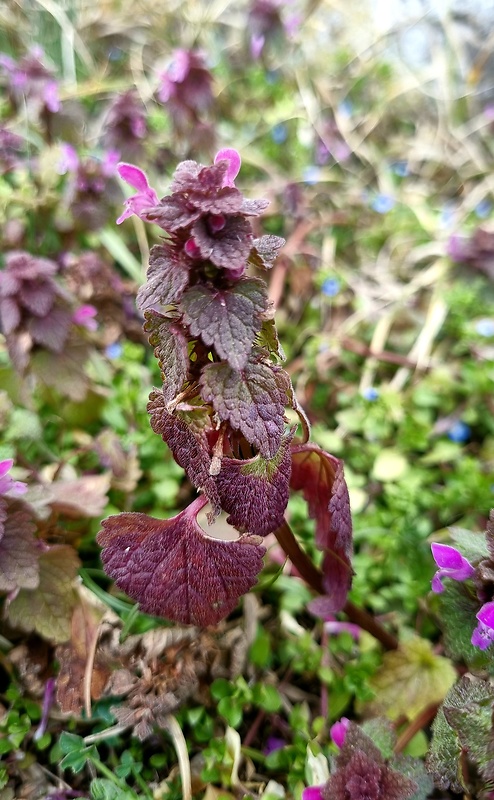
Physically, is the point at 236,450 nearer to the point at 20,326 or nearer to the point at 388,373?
the point at 20,326

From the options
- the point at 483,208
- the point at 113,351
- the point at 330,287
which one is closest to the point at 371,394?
the point at 330,287

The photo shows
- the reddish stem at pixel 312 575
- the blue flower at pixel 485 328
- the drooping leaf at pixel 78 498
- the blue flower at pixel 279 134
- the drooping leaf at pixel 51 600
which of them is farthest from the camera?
the blue flower at pixel 279 134

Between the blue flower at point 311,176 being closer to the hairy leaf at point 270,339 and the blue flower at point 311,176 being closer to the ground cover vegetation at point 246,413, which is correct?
the ground cover vegetation at point 246,413

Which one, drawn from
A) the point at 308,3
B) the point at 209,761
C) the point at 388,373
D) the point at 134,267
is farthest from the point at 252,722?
the point at 308,3

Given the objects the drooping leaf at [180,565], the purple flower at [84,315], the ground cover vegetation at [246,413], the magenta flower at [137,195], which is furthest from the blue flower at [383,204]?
the drooping leaf at [180,565]

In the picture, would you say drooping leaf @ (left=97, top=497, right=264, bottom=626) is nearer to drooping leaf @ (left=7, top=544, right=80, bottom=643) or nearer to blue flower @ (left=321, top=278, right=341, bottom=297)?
drooping leaf @ (left=7, top=544, right=80, bottom=643)

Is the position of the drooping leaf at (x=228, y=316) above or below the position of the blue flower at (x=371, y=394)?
above

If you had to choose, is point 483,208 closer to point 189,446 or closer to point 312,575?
point 312,575
